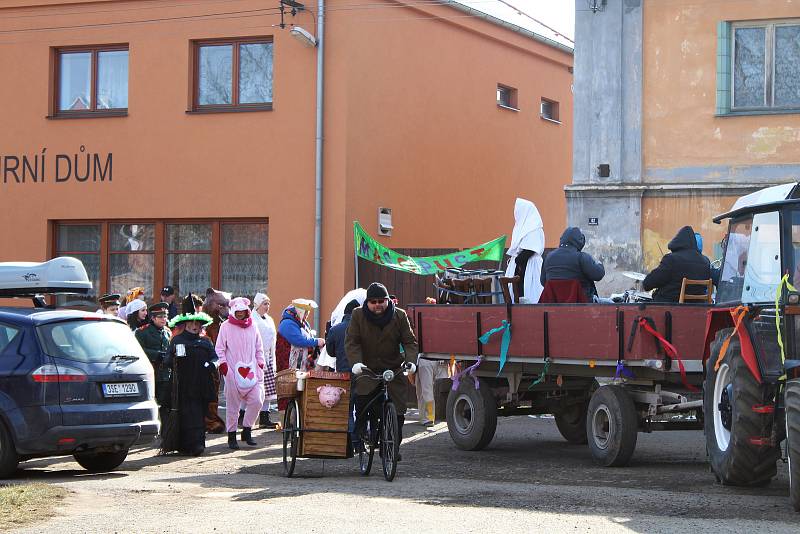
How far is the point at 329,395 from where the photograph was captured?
12734mm

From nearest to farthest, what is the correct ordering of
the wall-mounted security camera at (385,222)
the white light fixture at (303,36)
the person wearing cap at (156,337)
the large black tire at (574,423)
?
the large black tire at (574,423) < the person wearing cap at (156,337) < the white light fixture at (303,36) < the wall-mounted security camera at (385,222)

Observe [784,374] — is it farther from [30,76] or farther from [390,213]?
[30,76]

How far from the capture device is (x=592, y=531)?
8.95 metres

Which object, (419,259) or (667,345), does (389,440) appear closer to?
(667,345)

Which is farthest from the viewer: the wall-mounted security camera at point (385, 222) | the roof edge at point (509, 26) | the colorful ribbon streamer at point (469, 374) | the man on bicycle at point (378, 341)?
the roof edge at point (509, 26)

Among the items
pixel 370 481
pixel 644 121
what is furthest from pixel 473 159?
pixel 370 481

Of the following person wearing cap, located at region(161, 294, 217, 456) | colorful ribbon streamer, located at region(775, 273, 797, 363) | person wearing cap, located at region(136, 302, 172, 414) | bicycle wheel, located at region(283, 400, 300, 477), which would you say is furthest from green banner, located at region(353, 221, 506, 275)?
colorful ribbon streamer, located at region(775, 273, 797, 363)

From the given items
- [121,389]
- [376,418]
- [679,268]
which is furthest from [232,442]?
[679,268]

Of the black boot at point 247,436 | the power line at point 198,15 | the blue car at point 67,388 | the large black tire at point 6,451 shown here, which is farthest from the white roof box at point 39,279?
the power line at point 198,15

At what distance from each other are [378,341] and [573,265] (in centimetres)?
261

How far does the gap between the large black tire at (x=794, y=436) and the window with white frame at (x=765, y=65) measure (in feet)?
35.6

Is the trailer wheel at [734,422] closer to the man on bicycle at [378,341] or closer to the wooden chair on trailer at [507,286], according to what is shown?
the man on bicycle at [378,341]

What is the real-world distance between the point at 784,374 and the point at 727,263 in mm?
1898

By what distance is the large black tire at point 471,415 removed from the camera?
15.0m
